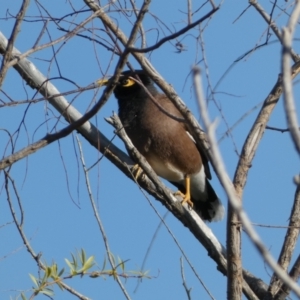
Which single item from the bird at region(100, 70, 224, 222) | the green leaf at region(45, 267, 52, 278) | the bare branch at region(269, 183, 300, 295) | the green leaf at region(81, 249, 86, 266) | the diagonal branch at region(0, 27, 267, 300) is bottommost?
the green leaf at region(45, 267, 52, 278)

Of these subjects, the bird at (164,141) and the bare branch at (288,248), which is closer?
the bare branch at (288,248)

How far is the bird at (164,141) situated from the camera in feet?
16.9

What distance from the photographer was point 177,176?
5.51 metres

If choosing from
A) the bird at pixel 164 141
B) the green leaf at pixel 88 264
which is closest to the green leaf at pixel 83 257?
the green leaf at pixel 88 264

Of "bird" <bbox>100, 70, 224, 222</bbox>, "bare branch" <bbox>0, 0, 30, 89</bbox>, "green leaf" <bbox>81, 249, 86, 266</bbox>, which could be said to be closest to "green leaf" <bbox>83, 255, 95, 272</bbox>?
"green leaf" <bbox>81, 249, 86, 266</bbox>

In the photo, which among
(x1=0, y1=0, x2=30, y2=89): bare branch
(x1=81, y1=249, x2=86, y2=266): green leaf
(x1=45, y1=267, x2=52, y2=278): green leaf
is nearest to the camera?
(x1=0, y1=0, x2=30, y2=89): bare branch

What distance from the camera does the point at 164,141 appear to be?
5184 millimetres

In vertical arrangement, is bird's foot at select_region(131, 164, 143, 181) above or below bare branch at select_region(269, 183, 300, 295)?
above

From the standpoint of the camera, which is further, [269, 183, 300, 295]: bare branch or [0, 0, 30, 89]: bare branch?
[269, 183, 300, 295]: bare branch

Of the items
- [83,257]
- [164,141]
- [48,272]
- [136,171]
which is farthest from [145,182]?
[164,141]

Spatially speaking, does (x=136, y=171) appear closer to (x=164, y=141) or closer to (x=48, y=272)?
(x=48, y=272)

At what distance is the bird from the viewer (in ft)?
16.9

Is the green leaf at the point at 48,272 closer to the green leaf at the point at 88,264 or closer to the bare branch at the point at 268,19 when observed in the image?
the green leaf at the point at 88,264

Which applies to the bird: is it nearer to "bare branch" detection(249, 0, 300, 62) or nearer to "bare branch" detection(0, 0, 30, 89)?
"bare branch" detection(249, 0, 300, 62)
